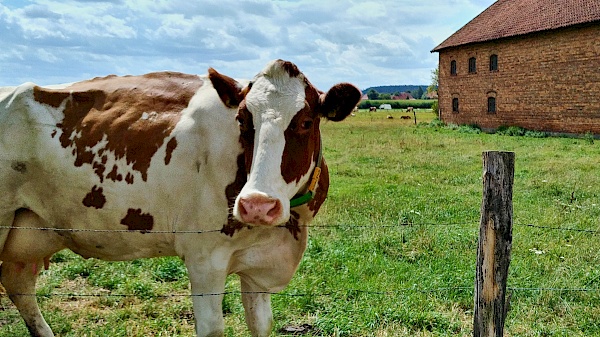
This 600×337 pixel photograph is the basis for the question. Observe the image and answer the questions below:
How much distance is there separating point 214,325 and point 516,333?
242 centimetres

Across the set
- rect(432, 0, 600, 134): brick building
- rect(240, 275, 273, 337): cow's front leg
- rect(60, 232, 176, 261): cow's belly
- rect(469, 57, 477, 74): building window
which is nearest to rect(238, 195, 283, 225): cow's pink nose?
rect(60, 232, 176, 261): cow's belly

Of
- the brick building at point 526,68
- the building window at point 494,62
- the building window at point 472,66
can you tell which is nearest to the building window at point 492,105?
the brick building at point 526,68

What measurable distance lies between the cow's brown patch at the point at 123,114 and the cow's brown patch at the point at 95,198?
9 cm

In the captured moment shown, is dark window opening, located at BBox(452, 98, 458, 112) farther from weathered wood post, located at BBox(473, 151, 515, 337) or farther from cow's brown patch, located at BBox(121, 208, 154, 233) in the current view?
weathered wood post, located at BBox(473, 151, 515, 337)

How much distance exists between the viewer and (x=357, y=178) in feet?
39.6

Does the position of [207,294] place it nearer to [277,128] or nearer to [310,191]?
[310,191]

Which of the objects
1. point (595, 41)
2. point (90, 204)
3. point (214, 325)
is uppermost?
point (595, 41)

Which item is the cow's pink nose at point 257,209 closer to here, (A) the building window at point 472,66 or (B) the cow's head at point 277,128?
(B) the cow's head at point 277,128

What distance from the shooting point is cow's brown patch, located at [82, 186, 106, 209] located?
376 cm

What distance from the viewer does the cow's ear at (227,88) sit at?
3424mm

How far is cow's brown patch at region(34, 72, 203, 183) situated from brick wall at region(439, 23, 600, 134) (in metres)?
24.6

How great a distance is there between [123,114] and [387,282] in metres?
3.02

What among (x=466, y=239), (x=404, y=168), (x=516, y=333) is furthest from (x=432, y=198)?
(x=516, y=333)

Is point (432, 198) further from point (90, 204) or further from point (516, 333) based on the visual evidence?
point (90, 204)
